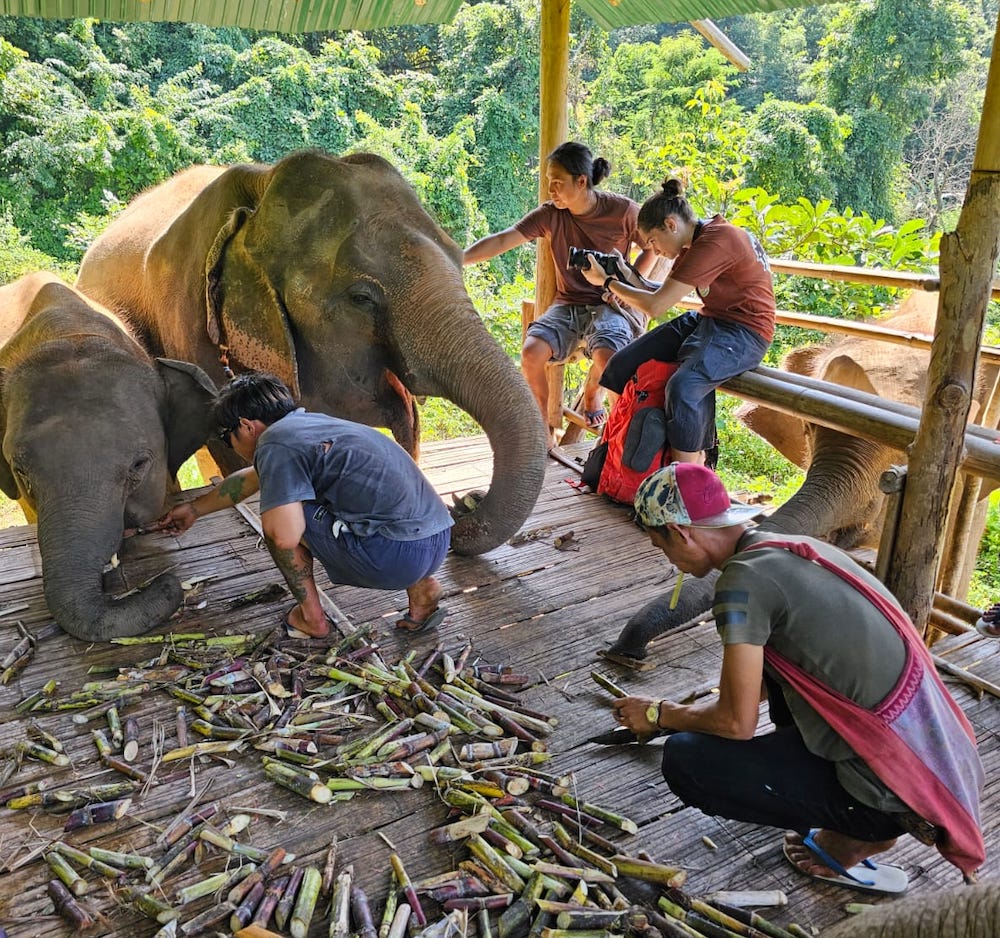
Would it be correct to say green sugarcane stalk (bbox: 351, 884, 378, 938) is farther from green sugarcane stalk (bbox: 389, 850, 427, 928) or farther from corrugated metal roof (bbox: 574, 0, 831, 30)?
corrugated metal roof (bbox: 574, 0, 831, 30)

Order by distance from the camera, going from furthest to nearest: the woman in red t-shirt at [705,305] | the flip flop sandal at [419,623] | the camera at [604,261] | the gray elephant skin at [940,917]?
the camera at [604,261]
the woman in red t-shirt at [705,305]
the flip flop sandal at [419,623]
the gray elephant skin at [940,917]

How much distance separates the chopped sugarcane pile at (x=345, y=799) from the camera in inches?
83.4

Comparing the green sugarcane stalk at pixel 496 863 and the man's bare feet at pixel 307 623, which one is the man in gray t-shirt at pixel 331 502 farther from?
the green sugarcane stalk at pixel 496 863

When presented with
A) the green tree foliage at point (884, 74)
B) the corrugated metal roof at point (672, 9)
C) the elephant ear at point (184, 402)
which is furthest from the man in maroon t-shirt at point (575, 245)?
the green tree foliage at point (884, 74)

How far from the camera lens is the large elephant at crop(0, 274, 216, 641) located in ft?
11.3

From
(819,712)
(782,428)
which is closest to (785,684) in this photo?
(819,712)

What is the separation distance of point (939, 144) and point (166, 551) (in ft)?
69.5

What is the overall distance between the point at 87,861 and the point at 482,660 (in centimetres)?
151

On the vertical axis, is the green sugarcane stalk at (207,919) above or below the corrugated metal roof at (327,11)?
below

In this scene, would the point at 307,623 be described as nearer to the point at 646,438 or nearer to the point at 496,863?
the point at 496,863

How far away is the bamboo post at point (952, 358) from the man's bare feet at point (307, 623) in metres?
2.25

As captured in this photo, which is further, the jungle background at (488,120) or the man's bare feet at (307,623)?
the jungle background at (488,120)

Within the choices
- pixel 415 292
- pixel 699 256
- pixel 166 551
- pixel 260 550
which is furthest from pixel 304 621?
pixel 699 256

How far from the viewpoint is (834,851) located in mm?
2314
